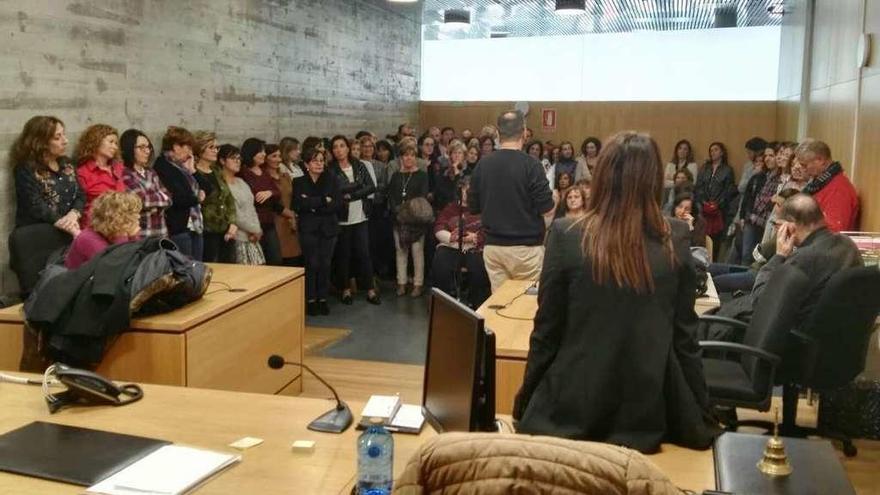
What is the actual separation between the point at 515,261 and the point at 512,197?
0.38 metres

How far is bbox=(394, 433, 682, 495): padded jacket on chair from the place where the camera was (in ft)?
4.29

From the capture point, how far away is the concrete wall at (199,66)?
498 cm

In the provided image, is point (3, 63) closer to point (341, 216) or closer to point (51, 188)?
point (51, 188)

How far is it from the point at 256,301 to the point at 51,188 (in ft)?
5.11

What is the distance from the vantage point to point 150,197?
5.48 m

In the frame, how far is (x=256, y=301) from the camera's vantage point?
4.25 m

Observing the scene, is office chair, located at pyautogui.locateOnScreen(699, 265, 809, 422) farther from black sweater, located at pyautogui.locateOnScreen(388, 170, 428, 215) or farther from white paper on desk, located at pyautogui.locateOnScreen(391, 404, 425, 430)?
black sweater, located at pyautogui.locateOnScreen(388, 170, 428, 215)

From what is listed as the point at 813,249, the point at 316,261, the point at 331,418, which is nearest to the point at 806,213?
the point at 813,249

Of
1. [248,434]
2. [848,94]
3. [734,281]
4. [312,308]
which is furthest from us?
[312,308]

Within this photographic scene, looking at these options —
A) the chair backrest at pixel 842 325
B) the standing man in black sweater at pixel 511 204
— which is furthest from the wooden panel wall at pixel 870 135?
the standing man in black sweater at pixel 511 204

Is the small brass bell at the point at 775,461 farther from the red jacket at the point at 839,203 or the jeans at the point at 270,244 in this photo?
the jeans at the point at 270,244

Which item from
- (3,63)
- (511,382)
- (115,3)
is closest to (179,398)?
(511,382)

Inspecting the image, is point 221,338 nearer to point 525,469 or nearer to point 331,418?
point 331,418

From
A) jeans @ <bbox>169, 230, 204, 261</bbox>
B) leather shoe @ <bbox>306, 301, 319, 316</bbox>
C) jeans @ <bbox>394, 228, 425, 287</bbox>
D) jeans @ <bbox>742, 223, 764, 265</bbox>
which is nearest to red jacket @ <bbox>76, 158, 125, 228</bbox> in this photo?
jeans @ <bbox>169, 230, 204, 261</bbox>
